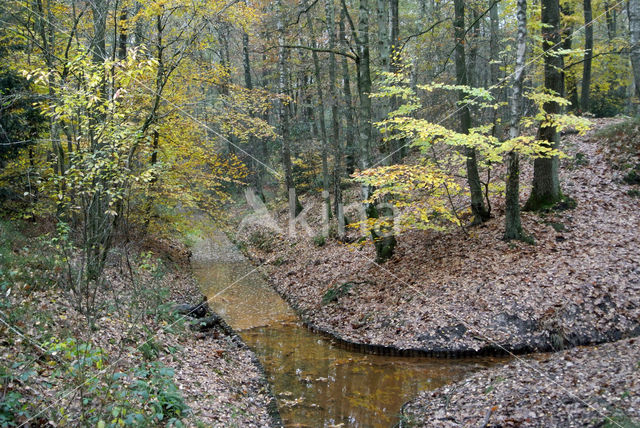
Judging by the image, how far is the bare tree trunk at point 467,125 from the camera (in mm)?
10566

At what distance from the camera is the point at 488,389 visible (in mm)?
5957

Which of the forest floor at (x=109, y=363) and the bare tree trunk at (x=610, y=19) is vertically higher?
the bare tree trunk at (x=610, y=19)

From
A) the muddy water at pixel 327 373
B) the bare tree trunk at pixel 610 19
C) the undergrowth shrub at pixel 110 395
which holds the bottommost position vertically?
the muddy water at pixel 327 373

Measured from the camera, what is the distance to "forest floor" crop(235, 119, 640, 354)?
763 cm

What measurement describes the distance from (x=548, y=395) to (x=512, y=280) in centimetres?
370

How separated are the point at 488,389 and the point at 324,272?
7.28 metres

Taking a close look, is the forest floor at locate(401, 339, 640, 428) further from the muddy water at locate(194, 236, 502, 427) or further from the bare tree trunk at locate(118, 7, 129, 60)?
the bare tree trunk at locate(118, 7, 129, 60)

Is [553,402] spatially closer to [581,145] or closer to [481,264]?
[481,264]

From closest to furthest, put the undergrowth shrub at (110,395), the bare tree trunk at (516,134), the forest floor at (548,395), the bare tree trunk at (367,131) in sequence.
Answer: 1. the undergrowth shrub at (110,395)
2. the forest floor at (548,395)
3. the bare tree trunk at (516,134)
4. the bare tree trunk at (367,131)

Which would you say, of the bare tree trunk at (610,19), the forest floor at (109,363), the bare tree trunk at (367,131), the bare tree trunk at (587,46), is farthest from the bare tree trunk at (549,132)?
the forest floor at (109,363)

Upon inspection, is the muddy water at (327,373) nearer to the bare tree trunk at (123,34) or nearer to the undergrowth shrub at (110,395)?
the undergrowth shrub at (110,395)

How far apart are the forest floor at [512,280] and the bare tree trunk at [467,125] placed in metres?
0.46

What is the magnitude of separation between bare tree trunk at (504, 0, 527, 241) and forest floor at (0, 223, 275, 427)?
6728 mm

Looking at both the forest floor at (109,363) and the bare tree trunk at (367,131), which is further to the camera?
the bare tree trunk at (367,131)
